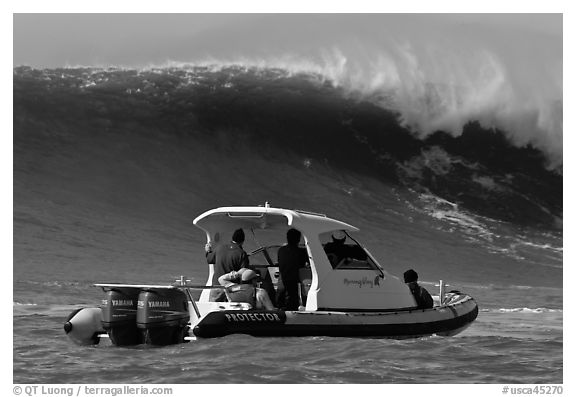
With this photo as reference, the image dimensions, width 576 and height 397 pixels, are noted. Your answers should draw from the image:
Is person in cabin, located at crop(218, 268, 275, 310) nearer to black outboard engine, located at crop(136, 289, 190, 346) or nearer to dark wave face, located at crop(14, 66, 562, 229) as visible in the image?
black outboard engine, located at crop(136, 289, 190, 346)

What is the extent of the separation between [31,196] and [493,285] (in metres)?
15.6

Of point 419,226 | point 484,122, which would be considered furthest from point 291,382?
point 484,122

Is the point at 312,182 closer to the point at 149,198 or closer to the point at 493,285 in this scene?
the point at 149,198

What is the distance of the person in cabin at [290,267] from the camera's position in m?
15.3

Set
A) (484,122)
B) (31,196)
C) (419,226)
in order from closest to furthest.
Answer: (31,196) → (419,226) → (484,122)

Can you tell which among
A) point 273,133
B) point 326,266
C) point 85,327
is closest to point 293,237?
point 326,266

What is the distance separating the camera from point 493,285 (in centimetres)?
3278

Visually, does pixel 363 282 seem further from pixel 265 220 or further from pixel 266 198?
pixel 266 198

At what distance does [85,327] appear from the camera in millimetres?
14539

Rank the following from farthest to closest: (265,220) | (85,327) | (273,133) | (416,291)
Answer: (273,133) < (416,291) < (265,220) < (85,327)

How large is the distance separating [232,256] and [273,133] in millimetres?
31348

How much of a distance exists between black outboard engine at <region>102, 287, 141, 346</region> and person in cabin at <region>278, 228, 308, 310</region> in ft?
Answer: 7.64

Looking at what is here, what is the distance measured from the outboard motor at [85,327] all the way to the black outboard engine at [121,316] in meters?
0.65
